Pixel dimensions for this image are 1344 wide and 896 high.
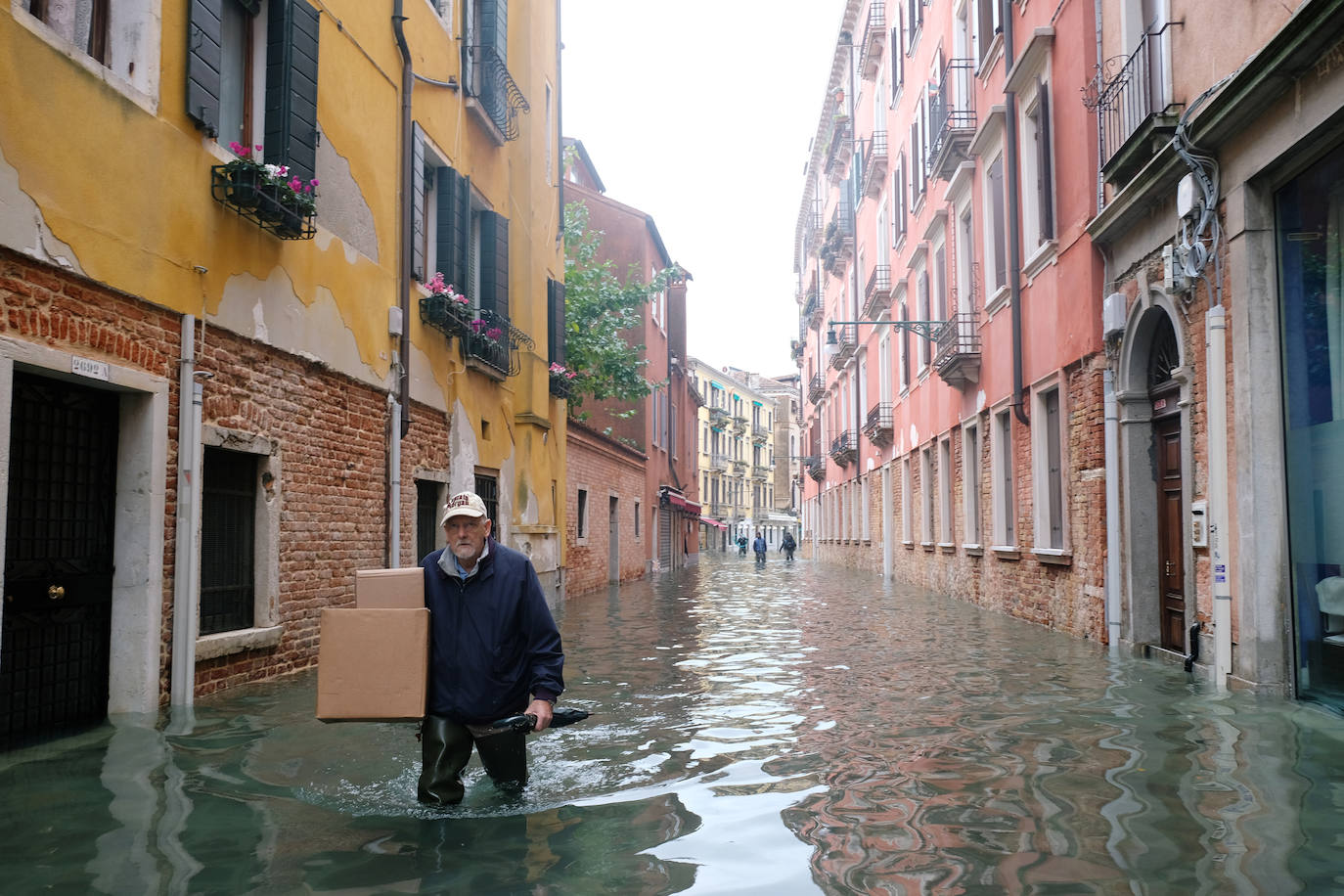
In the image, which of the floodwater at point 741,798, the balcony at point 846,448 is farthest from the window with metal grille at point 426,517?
the balcony at point 846,448

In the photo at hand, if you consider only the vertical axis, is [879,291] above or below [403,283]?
above

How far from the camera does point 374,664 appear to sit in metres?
4.64

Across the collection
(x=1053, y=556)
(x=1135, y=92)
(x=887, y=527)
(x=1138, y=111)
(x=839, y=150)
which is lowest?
(x=1053, y=556)

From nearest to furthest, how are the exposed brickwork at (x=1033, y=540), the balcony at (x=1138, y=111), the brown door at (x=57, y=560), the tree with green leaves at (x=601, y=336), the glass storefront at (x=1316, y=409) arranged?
1. the brown door at (x=57, y=560)
2. the glass storefront at (x=1316, y=409)
3. the balcony at (x=1138, y=111)
4. the exposed brickwork at (x=1033, y=540)
5. the tree with green leaves at (x=601, y=336)

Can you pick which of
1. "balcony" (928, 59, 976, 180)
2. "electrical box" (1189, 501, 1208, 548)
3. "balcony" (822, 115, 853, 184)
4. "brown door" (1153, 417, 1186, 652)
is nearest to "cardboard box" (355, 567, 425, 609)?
"electrical box" (1189, 501, 1208, 548)

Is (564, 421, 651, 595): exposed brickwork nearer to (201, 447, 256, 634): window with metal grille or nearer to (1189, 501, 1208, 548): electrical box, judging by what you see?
(201, 447, 256, 634): window with metal grille

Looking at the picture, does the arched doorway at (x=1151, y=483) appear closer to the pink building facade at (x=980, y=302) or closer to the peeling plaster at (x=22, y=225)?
the pink building facade at (x=980, y=302)

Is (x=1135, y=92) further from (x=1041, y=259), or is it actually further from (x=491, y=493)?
(x=491, y=493)

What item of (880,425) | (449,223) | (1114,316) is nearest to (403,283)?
(449,223)

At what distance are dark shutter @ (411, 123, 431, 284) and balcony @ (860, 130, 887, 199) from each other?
17191mm

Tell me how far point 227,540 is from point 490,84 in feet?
24.8

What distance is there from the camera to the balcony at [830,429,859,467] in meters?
33.9

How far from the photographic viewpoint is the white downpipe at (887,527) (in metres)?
27.3

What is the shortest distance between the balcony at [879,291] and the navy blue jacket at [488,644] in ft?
74.6
